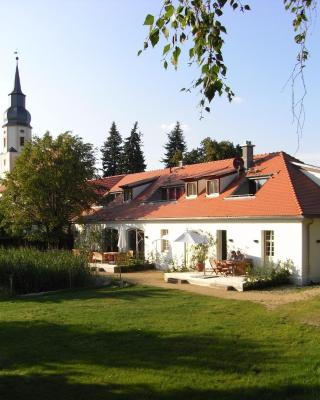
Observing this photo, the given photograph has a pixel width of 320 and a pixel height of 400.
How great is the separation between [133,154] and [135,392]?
60204 mm

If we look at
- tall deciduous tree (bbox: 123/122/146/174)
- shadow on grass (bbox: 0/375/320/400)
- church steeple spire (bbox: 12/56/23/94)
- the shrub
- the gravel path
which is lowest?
shadow on grass (bbox: 0/375/320/400)

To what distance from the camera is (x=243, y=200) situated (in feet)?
84.8

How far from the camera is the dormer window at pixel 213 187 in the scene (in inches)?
1123

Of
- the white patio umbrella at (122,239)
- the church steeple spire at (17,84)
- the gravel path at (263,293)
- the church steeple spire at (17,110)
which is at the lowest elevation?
the gravel path at (263,293)

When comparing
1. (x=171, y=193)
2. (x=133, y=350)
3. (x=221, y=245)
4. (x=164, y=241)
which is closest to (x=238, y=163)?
(x=221, y=245)

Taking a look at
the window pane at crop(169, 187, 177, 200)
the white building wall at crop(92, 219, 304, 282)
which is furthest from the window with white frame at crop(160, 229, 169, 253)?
the window pane at crop(169, 187, 177, 200)

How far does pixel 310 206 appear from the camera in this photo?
73.5 feet

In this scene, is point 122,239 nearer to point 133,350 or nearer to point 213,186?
point 213,186

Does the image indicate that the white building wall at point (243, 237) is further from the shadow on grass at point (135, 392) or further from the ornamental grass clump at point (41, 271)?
the shadow on grass at point (135, 392)

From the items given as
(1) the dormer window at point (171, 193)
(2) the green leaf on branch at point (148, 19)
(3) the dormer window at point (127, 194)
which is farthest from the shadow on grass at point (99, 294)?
(3) the dormer window at point (127, 194)

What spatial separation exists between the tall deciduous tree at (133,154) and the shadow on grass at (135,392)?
5885 centimetres

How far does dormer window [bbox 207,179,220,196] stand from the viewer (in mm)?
28527

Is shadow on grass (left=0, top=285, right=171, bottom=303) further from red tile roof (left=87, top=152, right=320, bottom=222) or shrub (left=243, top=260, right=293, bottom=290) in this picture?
red tile roof (left=87, top=152, right=320, bottom=222)

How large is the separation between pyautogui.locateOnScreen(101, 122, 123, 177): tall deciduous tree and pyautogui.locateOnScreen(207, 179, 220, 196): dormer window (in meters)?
39.7
